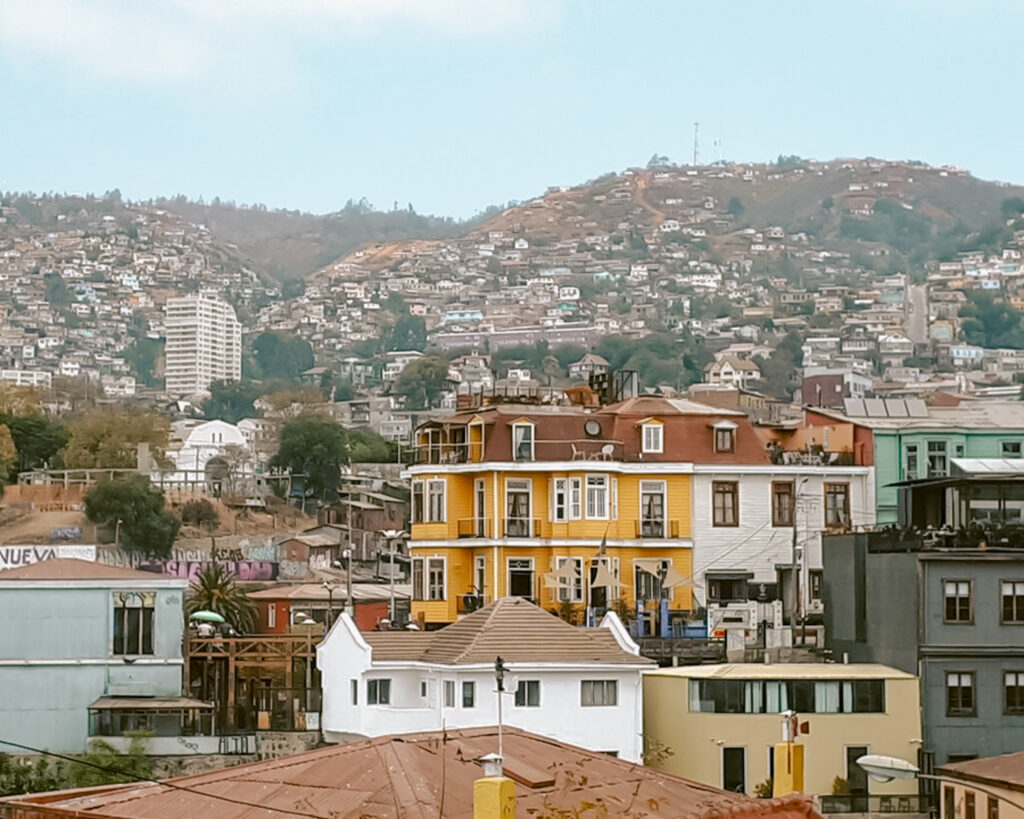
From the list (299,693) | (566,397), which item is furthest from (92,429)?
(299,693)

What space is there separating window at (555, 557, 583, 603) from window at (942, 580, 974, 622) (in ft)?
48.1

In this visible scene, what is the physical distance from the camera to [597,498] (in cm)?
6350

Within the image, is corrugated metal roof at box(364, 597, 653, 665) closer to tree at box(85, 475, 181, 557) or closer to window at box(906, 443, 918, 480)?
window at box(906, 443, 918, 480)

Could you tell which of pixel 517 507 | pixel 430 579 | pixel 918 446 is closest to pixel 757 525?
pixel 918 446

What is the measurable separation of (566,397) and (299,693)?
19.2 m

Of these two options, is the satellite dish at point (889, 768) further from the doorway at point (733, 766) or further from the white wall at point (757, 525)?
the white wall at point (757, 525)

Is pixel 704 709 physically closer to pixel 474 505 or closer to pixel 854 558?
pixel 854 558

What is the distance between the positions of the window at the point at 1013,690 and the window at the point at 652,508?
15.7 m

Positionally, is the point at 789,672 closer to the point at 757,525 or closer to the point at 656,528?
the point at 656,528

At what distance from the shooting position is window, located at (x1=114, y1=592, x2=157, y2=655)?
54.8 meters

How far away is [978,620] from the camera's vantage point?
1964 inches

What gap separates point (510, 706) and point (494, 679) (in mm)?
730

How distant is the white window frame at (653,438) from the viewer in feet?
212

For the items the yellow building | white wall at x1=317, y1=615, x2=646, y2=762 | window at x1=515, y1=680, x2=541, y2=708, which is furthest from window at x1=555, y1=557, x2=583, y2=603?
window at x1=515, y1=680, x2=541, y2=708
